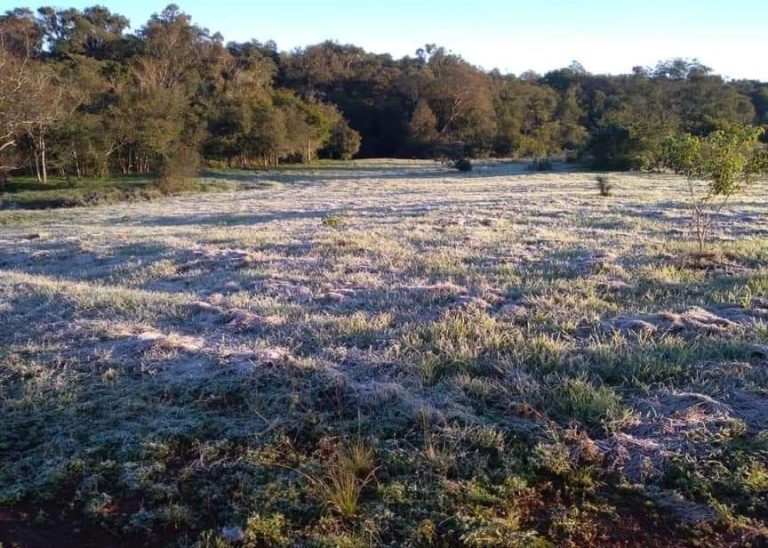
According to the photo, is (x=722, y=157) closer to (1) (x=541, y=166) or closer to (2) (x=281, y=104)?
(1) (x=541, y=166)

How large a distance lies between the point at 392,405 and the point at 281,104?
61.8 m

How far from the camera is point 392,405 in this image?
4914mm

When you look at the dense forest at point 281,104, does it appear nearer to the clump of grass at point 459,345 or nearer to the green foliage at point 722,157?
the green foliage at point 722,157

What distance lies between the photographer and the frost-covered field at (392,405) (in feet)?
12.1

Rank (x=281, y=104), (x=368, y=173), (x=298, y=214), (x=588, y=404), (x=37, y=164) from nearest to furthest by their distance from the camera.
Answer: (x=588, y=404), (x=298, y=214), (x=37, y=164), (x=368, y=173), (x=281, y=104)

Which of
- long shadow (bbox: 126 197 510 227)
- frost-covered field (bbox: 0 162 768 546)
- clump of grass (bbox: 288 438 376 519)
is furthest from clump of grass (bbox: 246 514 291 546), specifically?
long shadow (bbox: 126 197 510 227)

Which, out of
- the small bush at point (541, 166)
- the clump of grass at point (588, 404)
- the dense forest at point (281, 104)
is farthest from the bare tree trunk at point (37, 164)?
the clump of grass at point (588, 404)

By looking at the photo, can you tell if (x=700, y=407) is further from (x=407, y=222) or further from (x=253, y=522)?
(x=407, y=222)

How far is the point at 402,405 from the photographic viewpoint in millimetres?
4859

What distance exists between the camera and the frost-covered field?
369 centimetres

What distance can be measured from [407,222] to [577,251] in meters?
6.06

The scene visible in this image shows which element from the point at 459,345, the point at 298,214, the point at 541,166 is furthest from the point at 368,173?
the point at 459,345

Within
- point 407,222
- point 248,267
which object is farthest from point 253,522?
point 407,222

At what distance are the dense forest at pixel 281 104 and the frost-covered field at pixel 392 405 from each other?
3002 centimetres
